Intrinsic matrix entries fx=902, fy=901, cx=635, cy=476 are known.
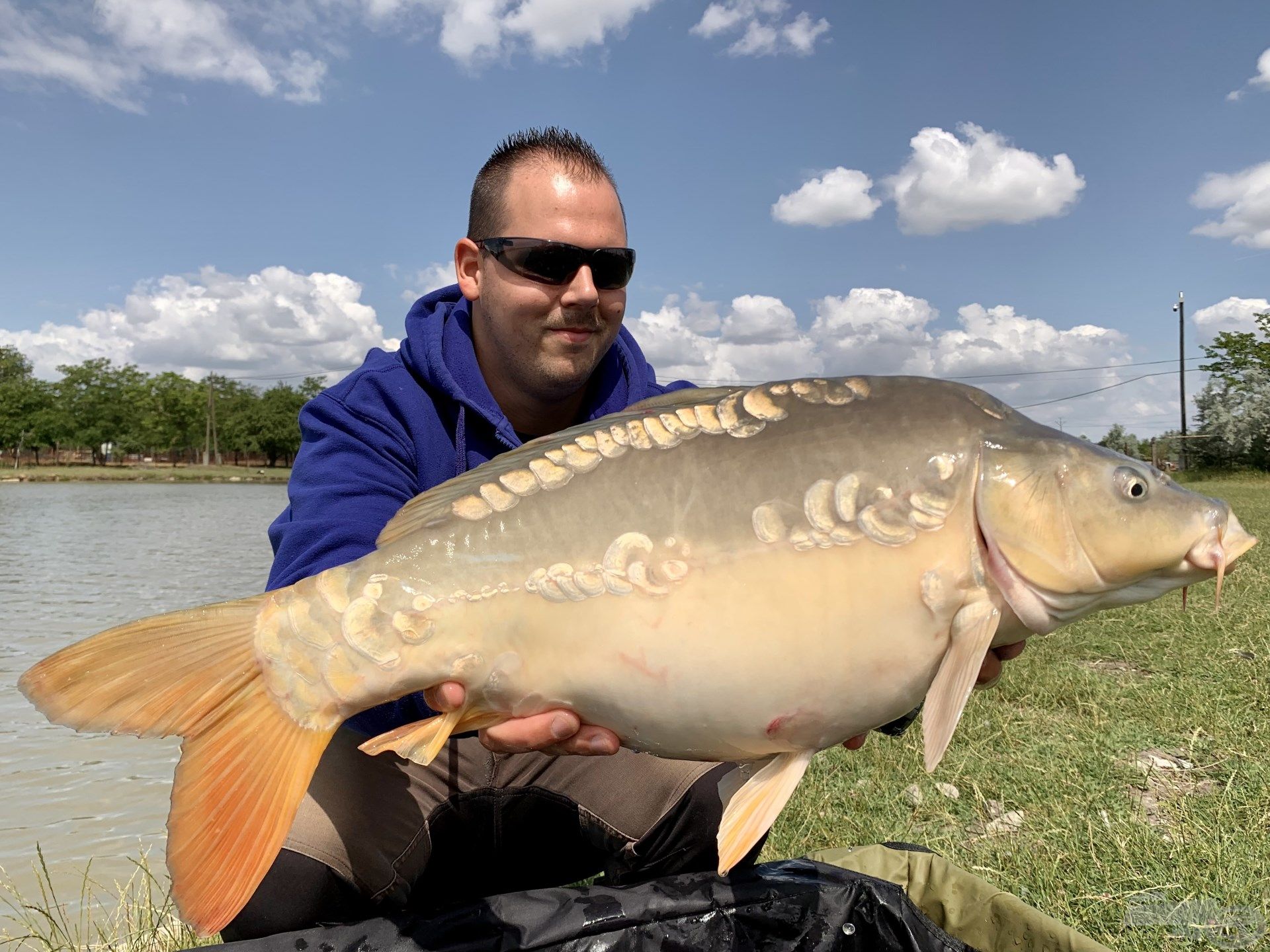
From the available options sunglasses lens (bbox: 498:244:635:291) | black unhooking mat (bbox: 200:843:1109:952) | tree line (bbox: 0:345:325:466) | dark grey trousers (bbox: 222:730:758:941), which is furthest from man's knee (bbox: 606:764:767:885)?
tree line (bbox: 0:345:325:466)

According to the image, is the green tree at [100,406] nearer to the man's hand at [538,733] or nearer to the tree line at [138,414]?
the tree line at [138,414]

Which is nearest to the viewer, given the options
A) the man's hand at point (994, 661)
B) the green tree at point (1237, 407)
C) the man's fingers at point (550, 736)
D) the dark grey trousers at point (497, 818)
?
the man's fingers at point (550, 736)

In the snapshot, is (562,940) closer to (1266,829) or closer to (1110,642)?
(1266,829)

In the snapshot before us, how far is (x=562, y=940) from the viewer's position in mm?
1413

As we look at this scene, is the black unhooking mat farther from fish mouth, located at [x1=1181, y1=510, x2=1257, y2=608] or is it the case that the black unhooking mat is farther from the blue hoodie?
fish mouth, located at [x1=1181, y1=510, x2=1257, y2=608]

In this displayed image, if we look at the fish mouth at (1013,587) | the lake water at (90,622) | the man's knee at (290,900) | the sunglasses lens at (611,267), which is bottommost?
the lake water at (90,622)

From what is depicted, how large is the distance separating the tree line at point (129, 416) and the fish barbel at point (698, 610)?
4142cm

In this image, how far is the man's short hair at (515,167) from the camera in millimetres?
1947

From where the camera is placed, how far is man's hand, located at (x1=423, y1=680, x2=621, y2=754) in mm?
1146

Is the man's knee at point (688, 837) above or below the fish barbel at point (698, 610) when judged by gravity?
below

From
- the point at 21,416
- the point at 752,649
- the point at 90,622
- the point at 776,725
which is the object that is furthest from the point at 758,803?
the point at 21,416

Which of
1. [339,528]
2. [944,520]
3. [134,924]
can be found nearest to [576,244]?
[339,528]

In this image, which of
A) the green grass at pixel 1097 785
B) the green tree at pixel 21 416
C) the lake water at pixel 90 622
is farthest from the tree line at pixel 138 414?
the green grass at pixel 1097 785

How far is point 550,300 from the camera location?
73.0 inches
